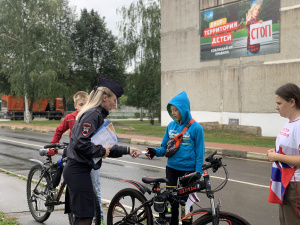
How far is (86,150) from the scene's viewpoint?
3256 mm

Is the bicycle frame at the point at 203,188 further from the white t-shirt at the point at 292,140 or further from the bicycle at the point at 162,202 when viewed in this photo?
the white t-shirt at the point at 292,140

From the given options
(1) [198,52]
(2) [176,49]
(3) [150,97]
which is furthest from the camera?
(3) [150,97]

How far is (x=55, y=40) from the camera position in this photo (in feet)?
116

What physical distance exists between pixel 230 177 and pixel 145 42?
2782cm

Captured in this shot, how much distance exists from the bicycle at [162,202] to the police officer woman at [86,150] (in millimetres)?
607

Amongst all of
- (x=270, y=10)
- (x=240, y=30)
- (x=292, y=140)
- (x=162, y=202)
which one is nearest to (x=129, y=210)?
(x=162, y=202)

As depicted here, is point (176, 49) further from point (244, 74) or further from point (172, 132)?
point (172, 132)

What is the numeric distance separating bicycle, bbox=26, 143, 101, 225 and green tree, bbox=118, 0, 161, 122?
29.7 m

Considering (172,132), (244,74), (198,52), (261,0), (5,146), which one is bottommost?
(5,146)

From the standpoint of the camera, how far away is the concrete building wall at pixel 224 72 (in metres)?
20.6

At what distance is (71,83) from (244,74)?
27060 millimetres

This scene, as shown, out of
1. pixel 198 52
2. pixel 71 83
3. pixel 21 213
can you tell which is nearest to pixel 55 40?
pixel 71 83

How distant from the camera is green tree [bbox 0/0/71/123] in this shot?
33.0 metres

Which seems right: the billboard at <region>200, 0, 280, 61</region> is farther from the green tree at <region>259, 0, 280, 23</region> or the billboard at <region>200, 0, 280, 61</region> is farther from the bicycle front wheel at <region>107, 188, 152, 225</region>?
the bicycle front wheel at <region>107, 188, 152, 225</region>
